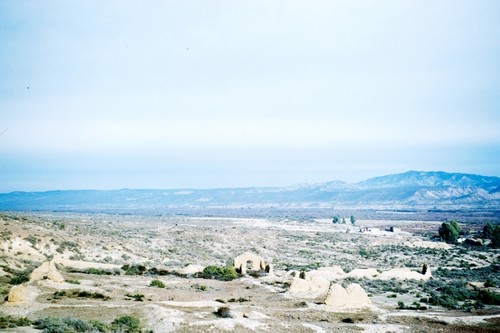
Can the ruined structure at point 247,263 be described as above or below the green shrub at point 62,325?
below

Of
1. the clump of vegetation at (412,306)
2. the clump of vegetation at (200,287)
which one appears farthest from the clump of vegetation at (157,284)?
the clump of vegetation at (412,306)

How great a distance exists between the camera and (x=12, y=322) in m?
17.8

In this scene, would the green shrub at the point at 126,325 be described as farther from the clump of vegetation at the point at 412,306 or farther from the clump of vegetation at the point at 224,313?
the clump of vegetation at the point at 412,306

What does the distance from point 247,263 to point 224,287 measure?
439 inches

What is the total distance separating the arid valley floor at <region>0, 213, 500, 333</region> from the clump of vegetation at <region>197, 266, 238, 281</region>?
1.03 meters

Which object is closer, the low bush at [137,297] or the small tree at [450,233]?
the low bush at [137,297]

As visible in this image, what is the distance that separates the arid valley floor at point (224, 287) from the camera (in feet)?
68.4

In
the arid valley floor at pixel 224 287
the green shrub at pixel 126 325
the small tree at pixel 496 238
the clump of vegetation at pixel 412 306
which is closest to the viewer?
the green shrub at pixel 126 325

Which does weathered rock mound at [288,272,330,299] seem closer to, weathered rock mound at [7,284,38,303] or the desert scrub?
the desert scrub

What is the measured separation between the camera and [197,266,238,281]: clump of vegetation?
3787cm

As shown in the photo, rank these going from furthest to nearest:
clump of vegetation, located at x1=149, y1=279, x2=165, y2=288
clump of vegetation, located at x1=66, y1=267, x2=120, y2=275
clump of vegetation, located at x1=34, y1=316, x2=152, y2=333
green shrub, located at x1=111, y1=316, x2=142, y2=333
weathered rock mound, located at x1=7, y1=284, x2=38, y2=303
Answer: clump of vegetation, located at x1=66, y1=267, x2=120, y2=275
clump of vegetation, located at x1=149, y1=279, x2=165, y2=288
weathered rock mound, located at x1=7, y1=284, x2=38, y2=303
green shrub, located at x1=111, y1=316, x2=142, y2=333
clump of vegetation, located at x1=34, y1=316, x2=152, y2=333

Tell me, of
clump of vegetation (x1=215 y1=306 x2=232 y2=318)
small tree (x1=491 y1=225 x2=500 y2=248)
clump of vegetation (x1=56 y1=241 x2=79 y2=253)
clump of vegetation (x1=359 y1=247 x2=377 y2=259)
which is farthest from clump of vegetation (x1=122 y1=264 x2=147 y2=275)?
small tree (x1=491 y1=225 x2=500 y2=248)

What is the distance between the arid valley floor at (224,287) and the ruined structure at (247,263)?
6.51ft

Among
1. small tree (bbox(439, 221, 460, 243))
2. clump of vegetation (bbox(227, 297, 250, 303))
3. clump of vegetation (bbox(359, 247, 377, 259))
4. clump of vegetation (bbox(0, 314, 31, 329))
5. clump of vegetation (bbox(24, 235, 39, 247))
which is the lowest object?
clump of vegetation (bbox(359, 247, 377, 259))
